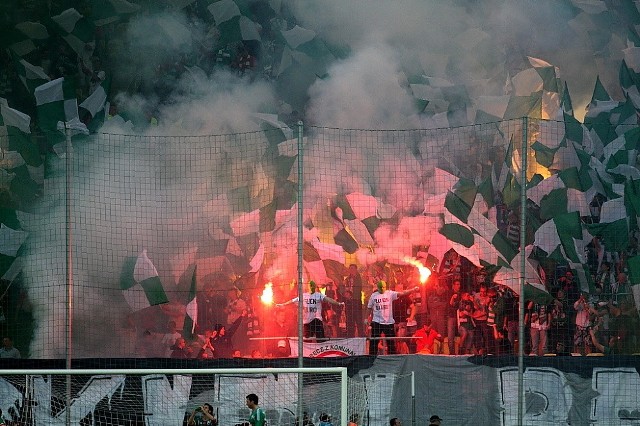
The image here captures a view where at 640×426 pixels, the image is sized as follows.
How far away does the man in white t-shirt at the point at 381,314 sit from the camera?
48.5 feet

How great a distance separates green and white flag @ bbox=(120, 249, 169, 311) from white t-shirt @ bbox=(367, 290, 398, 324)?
303 centimetres

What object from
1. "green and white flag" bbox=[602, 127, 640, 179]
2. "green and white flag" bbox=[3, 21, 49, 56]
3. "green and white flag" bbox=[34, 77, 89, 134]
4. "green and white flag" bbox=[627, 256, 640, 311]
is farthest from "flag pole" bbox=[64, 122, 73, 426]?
"green and white flag" bbox=[602, 127, 640, 179]

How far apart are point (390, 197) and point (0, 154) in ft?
18.4

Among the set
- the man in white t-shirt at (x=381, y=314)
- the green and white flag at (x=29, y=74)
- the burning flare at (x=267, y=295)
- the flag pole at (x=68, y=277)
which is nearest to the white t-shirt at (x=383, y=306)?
the man in white t-shirt at (x=381, y=314)

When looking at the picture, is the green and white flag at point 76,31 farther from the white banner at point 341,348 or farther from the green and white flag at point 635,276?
the green and white flag at point 635,276

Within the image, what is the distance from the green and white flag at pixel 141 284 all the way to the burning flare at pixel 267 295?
4.82ft

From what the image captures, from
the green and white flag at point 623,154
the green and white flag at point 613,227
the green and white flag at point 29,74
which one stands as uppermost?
the green and white flag at point 29,74

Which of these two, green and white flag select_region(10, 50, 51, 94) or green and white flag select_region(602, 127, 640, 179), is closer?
green and white flag select_region(602, 127, 640, 179)

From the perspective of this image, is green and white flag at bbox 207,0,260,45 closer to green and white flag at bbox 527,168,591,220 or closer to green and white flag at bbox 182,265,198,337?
green and white flag at bbox 182,265,198,337

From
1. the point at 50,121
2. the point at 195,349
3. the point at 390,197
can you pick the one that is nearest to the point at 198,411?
the point at 195,349

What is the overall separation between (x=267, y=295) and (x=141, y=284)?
1874 millimetres

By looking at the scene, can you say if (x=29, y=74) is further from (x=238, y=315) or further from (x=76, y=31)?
(x=238, y=315)

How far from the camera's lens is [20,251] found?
→ 1412cm

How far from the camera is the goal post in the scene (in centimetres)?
1269
